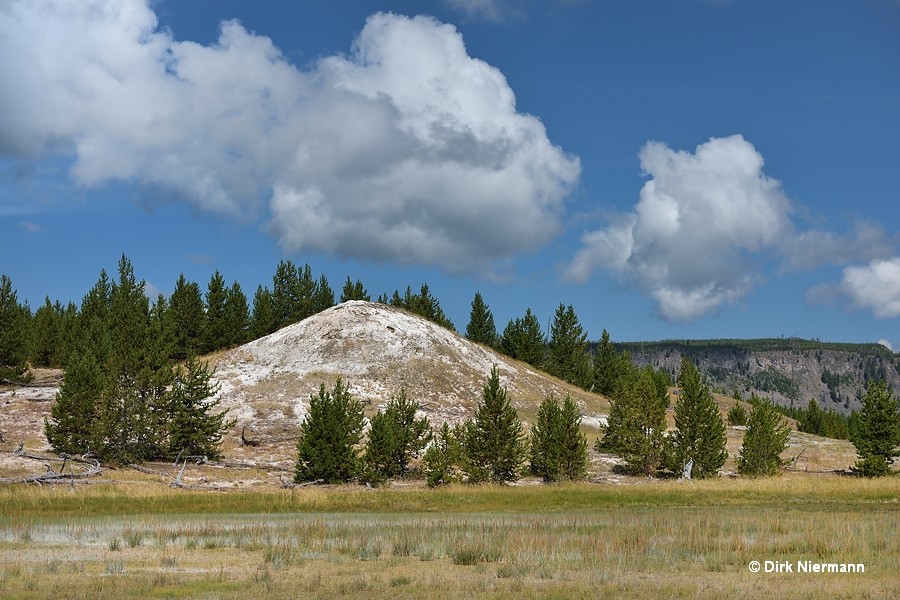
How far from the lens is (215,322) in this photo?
3807 inches

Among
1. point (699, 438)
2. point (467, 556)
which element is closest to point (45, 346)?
point (699, 438)

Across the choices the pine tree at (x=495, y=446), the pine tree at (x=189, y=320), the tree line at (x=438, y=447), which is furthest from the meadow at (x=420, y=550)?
the pine tree at (x=189, y=320)

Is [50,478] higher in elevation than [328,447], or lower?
lower

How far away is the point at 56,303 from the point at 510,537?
401ft

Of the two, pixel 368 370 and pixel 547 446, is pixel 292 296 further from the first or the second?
pixel 547 446

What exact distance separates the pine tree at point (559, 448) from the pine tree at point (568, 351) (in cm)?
5795

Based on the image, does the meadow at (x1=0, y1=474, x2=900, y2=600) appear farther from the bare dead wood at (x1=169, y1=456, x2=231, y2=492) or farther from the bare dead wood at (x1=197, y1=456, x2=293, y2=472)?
Answer: the bare dead wood at (x1=197, y1=456, x2=293, y2=472)

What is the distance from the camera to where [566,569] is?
54.4ft

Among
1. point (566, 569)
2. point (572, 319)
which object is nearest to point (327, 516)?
point (566, 569)

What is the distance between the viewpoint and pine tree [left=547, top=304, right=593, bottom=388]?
108 m

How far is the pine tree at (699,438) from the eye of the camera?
53.2 m

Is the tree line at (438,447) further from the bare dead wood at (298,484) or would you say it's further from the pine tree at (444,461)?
the bare dead wood at (298,484)

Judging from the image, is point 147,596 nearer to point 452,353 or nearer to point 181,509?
point 181,509

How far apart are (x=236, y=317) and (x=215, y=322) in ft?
17.9
